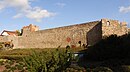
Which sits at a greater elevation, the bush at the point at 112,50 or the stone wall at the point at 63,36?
the stone wall at the point at 63,36

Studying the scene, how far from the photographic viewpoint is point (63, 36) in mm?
43125

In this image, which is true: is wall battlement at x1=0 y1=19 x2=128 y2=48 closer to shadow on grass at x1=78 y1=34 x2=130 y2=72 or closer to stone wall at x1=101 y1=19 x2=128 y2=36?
stone wall at x1=101 y1=19 x2=128 y2=36

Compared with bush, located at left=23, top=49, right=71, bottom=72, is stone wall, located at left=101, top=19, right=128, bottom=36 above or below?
above

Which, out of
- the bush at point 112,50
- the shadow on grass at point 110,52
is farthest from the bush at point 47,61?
the bush at point 112,50

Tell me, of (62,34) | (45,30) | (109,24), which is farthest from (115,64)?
(45,30)

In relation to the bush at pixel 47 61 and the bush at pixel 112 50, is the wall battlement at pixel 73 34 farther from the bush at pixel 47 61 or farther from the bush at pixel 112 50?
the bush at pixel 47 61

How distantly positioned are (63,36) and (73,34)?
2.43m

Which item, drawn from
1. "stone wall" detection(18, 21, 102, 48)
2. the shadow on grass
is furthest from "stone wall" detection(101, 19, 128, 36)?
the shadow on grass

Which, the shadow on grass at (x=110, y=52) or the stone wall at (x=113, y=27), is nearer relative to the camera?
the shadow on grass at (x=110, y=52)

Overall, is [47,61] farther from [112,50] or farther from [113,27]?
[113,27]

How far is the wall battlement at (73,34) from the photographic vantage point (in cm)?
3653

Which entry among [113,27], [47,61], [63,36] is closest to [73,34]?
[63,36]

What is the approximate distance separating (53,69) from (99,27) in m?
25.1

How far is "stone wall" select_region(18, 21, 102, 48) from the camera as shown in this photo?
3778 cm
